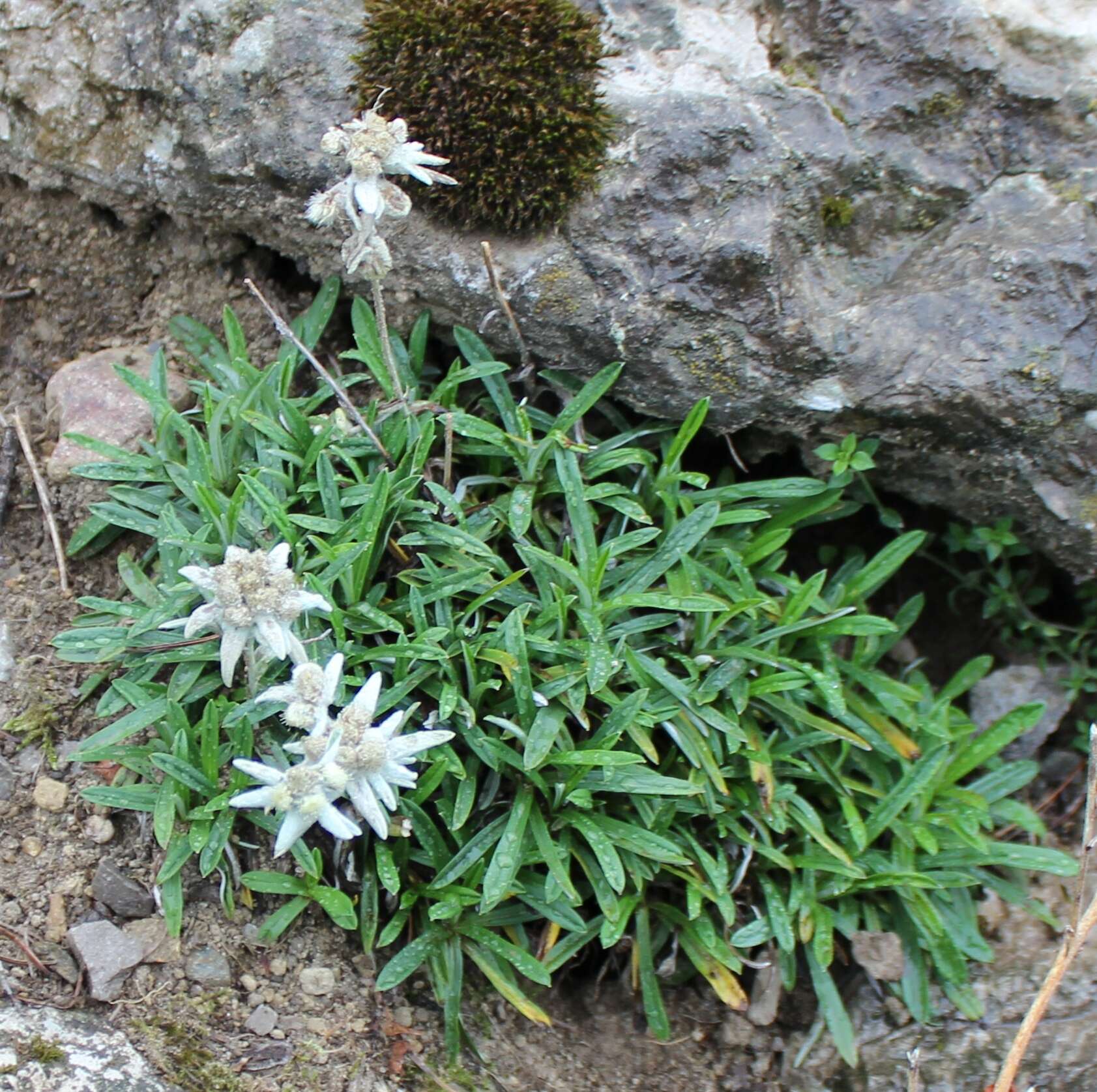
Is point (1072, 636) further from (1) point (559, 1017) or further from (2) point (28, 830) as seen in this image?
(2) point (28, 830)

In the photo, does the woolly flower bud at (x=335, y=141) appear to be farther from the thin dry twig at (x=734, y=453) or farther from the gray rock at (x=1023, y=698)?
the gray rock at (x=1023, y=698)

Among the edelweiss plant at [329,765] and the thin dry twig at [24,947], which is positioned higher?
the edelweiss plant at [329,765]

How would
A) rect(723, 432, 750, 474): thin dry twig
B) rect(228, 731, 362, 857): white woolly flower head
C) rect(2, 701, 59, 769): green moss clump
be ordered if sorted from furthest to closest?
rect(723, 432, 750, 474): thin dry twig
rect(2, 701, 59, 769): green moss clump
rect(228, 731, 362, 857): white woolly flower head

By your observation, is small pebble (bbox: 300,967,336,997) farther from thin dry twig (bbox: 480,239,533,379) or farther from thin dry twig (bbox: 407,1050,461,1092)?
thin dry twig (bbox: 480,239,533,379)

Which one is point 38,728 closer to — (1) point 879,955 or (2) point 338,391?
(2) point 338,391

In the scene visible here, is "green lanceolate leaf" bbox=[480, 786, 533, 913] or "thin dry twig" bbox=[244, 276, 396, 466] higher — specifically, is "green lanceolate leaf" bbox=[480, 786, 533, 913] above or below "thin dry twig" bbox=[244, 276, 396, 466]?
below

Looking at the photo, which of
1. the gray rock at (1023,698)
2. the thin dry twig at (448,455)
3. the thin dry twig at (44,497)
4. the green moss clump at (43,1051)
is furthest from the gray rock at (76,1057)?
the gray rock at (1023,698)

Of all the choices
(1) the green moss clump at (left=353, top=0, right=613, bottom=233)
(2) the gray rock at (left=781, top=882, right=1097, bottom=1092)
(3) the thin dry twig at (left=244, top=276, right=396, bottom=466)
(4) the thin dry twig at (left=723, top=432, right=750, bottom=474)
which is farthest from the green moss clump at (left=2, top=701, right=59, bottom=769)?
(2) the gray rock at (left=781, top=882, right=1097, bottom=1092)
